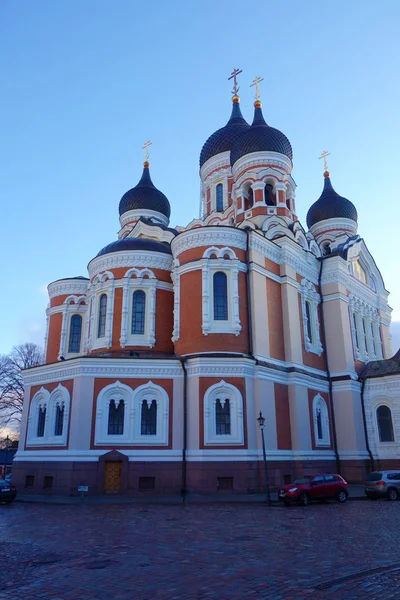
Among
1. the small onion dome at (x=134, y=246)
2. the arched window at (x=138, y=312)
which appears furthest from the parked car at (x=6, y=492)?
the small onion dome at (x=134, y=246)

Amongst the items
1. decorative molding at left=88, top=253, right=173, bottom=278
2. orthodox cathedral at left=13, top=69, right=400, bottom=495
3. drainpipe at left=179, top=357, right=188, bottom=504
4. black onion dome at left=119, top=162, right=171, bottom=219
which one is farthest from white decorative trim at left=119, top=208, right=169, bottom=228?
drainpipe at left=179, top=357, right=188, bottom=504

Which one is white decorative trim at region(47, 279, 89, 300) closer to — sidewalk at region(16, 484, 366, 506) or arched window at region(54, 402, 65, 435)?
arched window at region(54, 402, 65, 435)

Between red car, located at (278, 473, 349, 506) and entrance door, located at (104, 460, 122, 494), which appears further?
entrance door, located at (104, 460, 122, 494)

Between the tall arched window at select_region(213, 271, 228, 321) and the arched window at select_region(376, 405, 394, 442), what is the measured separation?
461 inches

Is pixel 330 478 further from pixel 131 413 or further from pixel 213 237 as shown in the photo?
pixel 213 237

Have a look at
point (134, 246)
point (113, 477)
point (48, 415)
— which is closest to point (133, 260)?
point (134, 246)

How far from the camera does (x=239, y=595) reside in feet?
21.4

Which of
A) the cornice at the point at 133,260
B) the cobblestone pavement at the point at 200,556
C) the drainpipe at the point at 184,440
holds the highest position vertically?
the cornice at the point at 133,260

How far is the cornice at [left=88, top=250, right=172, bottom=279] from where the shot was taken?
27688 mm

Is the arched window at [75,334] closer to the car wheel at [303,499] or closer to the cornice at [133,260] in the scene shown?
the cornice at [133,260]

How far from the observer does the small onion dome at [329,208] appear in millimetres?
39031

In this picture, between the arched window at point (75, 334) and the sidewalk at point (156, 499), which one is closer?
the sidewalk at point (156, 499)

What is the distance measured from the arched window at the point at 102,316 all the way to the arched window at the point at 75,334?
4.30 metres

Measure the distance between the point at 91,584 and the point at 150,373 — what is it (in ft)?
52.0
